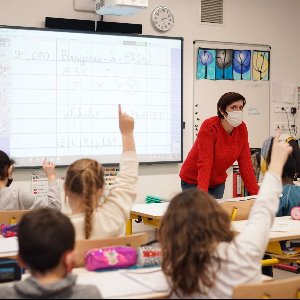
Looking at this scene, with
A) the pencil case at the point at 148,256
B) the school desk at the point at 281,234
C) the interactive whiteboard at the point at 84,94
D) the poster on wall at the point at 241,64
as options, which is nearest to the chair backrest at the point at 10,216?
the pencil case at the point at 148,256

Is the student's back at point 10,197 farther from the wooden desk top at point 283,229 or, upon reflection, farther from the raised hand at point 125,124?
the wooden desk top at point 283,229

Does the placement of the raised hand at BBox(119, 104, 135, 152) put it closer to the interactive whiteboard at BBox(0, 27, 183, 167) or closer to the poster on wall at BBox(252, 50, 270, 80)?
the interactive whiteboard at BBox(0, 27, 183, 167)

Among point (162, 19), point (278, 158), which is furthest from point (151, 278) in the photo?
point (162, 19)

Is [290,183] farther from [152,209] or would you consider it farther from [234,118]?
[152,209]

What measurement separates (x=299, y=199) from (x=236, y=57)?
122 inches

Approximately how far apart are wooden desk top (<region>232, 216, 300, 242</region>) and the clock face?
118 inches

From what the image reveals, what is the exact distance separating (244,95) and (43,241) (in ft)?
18.2

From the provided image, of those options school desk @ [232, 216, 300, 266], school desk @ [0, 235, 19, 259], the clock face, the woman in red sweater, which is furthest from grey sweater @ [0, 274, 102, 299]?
the clock face

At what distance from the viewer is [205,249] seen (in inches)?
81.9

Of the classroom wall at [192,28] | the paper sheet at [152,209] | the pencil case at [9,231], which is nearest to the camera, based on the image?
the pencil case at [9,231]

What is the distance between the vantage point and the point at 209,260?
2.07 meters

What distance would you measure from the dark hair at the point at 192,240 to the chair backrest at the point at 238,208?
1.98 metres

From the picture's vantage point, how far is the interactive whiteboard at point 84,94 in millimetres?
5715

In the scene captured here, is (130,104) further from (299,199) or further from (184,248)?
(184,248)
